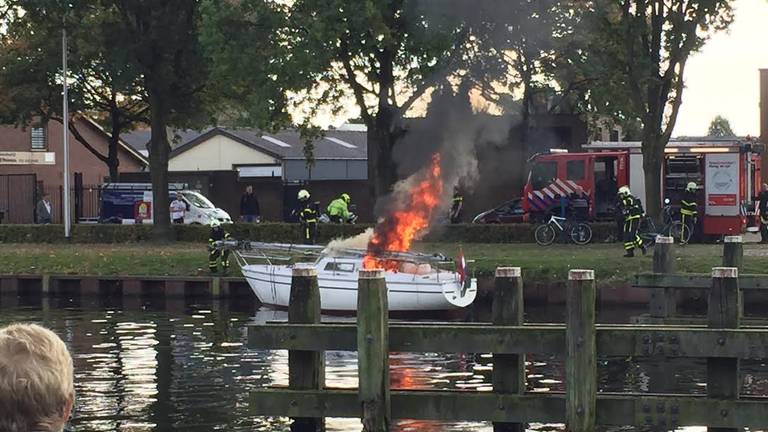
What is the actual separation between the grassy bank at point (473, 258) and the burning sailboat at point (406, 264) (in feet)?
9.58

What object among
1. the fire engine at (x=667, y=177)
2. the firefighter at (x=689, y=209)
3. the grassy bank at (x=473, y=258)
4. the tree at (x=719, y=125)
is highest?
the tree at (x=719, y=125)

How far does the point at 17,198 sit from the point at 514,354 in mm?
50986

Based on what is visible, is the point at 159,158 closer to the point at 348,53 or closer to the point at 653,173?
the point at 348,53

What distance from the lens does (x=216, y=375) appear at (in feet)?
67.4

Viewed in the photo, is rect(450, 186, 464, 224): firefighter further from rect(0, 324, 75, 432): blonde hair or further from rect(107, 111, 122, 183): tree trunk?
rect(0, 324, 75, 432): blonde hair

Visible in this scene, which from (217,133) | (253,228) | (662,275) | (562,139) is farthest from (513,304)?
(217,133)

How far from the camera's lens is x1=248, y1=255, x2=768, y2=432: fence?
1227cm

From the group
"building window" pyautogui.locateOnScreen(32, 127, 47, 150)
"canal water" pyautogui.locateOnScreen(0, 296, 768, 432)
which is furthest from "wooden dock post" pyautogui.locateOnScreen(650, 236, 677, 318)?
"building window" pyautogui.locateOnScreen(32, 127, 47, 150)

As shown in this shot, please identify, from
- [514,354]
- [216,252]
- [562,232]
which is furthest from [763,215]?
[514,354]

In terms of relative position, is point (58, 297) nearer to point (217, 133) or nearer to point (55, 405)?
point (55, 405)

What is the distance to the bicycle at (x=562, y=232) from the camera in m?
38.0

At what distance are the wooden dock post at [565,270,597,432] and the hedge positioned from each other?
26.1 m

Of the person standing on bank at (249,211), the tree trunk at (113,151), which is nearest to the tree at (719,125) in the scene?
the tree trunk at (113,151)

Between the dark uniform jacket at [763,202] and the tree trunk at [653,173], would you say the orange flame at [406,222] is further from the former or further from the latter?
the dark uniform jacket at [763,202]
